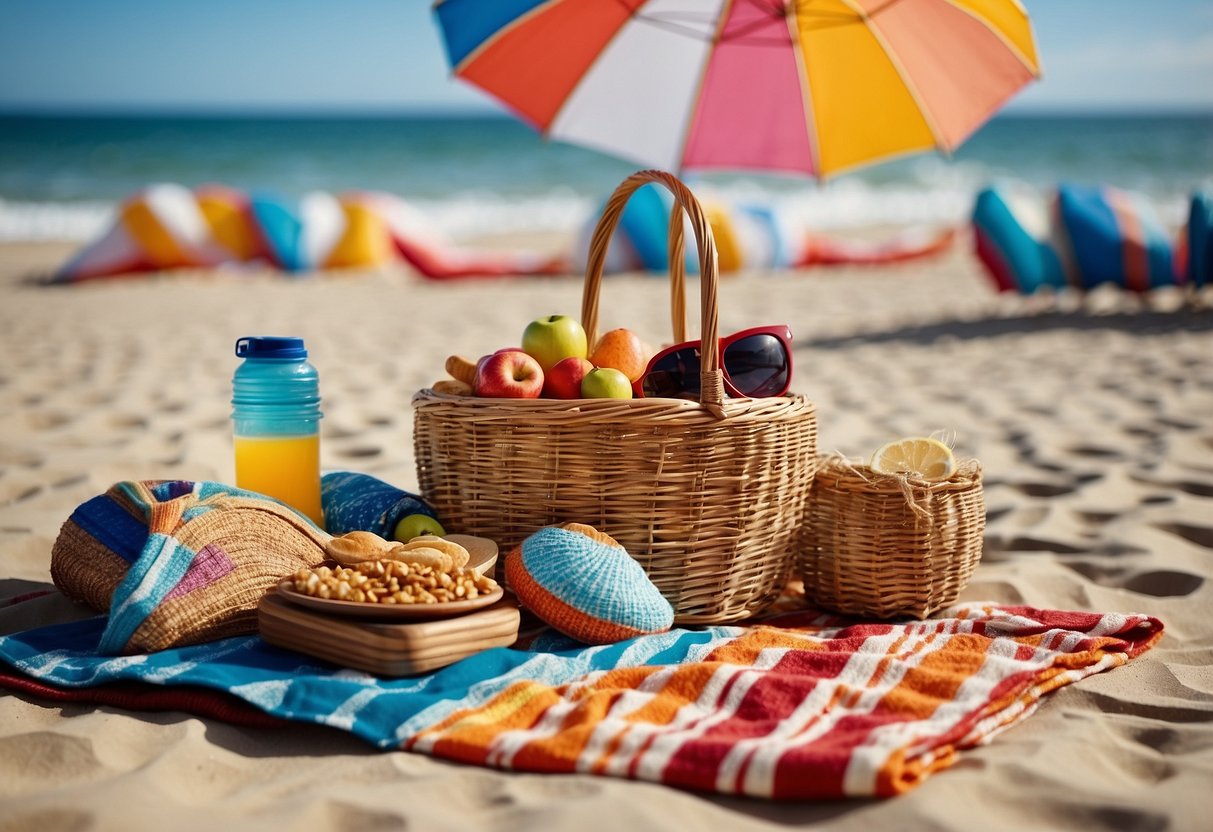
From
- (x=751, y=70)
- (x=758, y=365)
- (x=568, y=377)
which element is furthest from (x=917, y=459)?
(x=751, y=70)

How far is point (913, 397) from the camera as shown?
512 centimetres

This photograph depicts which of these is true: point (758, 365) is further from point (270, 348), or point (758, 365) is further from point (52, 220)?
point (52, 220)

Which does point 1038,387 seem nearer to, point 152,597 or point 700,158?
point 700,158

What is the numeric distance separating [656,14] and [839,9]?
0.56 metres

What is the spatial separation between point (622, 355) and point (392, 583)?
2.74 feet

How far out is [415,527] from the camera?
8.48 ft

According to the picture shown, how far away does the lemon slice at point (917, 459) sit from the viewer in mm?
2648

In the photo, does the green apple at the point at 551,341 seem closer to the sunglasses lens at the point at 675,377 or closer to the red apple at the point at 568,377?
the red apple at the point at 568,377

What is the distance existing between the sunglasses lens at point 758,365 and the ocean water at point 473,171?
1056 centimetres

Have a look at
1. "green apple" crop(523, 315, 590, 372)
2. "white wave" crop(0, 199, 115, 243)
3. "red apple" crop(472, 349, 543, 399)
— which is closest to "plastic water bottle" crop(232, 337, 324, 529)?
"red apple" crop(472, 349, 543, 399)

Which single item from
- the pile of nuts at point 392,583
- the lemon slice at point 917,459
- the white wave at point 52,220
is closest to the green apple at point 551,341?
the pile of nuts at point 392,583

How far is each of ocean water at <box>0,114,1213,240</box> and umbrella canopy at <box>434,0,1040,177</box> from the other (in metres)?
9.36

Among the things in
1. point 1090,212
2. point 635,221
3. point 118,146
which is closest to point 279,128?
point 118,146

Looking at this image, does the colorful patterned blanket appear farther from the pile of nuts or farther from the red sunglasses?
the red sunglasses
